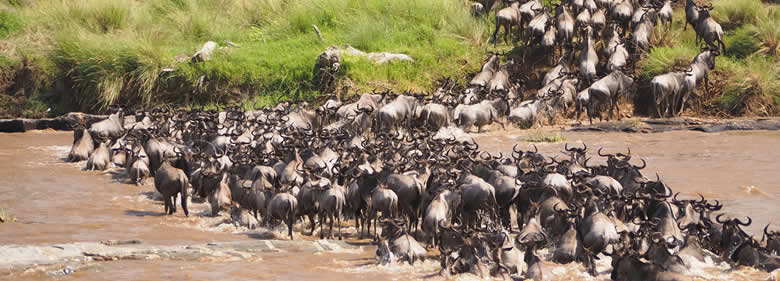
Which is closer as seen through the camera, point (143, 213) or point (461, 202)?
point (461, 202)

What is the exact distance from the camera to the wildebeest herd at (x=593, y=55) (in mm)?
16438

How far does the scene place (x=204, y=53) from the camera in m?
19.2

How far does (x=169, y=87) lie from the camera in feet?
62.3

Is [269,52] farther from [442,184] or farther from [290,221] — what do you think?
[442,184]

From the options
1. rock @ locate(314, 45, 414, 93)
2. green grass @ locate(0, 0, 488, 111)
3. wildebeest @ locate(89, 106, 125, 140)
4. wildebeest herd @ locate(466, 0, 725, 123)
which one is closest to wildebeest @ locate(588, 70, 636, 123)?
wildebeest herd @ locate(466, 0, 725, 123)

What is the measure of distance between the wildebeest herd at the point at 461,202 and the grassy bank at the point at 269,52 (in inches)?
226

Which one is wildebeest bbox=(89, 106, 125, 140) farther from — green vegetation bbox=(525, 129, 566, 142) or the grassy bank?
green vegetation bbox=(525, 129, 566, 142)

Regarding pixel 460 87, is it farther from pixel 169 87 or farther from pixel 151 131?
pixel 151 131

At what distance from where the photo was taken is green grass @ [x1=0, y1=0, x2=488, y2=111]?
1873 cm

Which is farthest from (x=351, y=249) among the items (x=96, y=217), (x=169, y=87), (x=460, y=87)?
(x=169, y=87)

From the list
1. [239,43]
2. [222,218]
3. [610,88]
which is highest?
[239,43]

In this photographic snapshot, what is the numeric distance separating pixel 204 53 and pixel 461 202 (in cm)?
1127

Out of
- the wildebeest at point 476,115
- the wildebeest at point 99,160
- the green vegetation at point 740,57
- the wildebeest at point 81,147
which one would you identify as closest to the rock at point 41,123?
the wildebeest at point 81,147

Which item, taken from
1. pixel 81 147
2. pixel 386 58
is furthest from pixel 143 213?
pixel 386 58
